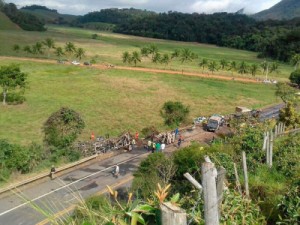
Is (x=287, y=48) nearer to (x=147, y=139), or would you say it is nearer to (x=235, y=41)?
(x=235, y=41)

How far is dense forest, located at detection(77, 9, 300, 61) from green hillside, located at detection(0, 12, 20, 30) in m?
53.4

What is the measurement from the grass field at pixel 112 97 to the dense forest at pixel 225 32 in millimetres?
51267

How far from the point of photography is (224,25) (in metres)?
161

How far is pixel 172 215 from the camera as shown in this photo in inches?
138

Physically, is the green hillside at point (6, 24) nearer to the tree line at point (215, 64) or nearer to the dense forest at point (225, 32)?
the dense forest at point (225, 32)

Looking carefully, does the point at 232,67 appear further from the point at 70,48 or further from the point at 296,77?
the point at 70,48

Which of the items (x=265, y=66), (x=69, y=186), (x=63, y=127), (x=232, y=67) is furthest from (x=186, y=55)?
(x=69, y=186)

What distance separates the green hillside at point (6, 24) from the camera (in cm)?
13588

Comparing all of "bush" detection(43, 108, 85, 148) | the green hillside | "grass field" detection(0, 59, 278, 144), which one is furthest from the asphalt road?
the green hillside

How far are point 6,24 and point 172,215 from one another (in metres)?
148

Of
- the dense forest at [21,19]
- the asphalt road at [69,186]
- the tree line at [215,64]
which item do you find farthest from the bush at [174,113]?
the dense forest at [21,19]

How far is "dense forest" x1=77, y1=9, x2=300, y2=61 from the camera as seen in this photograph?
11300cm

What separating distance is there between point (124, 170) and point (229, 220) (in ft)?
62.2

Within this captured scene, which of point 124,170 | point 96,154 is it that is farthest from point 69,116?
point 124,170
